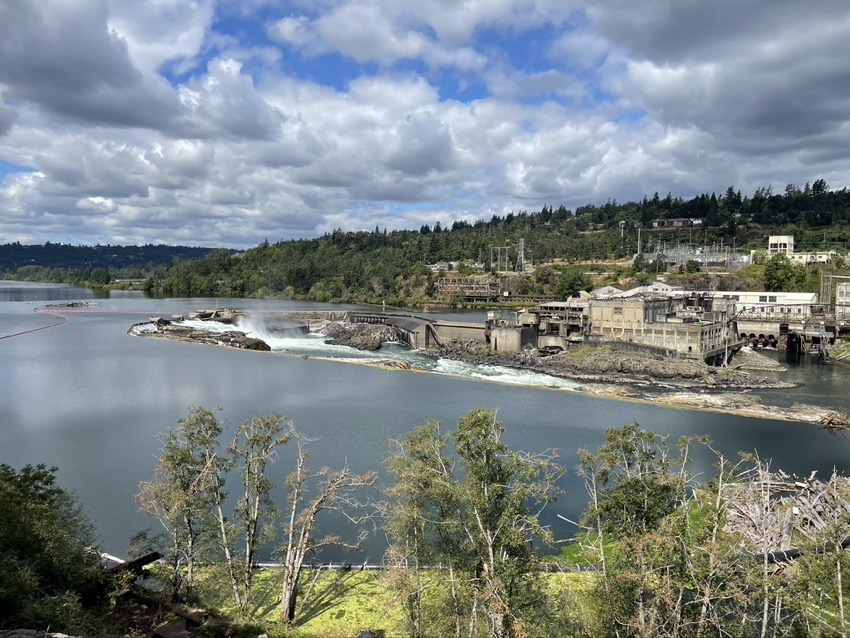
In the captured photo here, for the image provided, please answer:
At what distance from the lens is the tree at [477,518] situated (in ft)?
25.2

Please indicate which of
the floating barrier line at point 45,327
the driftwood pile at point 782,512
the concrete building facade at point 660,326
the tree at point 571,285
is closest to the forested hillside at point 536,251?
the tree at point 571,285

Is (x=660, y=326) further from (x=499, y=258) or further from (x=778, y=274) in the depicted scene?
(x=499, y=258)

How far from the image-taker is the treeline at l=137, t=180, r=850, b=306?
98625 mm

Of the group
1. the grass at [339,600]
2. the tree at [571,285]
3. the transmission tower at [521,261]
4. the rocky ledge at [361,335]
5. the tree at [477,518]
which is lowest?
the grass at [339,600]

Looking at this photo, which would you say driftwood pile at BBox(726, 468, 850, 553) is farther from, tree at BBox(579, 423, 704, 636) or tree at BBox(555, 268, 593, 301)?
tree at BBox(555, 268, 593, 301)

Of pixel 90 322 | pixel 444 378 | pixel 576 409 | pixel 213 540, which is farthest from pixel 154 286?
pixel 213 540

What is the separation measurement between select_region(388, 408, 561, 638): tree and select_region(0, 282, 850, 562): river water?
5564mm

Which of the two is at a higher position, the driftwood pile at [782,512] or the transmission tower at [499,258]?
the transmission tower at [499,258]

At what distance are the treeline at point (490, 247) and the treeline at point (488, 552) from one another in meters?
80.0

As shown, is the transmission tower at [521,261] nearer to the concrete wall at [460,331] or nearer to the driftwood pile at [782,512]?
the concrete wall at [460,331]

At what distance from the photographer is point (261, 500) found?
445 inches

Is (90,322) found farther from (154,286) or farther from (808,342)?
(808,342)

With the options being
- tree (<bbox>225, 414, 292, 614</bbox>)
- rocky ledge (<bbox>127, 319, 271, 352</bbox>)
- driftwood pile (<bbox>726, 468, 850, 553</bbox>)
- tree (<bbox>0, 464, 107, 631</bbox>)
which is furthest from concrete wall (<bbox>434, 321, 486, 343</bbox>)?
tree (<bbox>0, 464, 107, 631</bbox>)

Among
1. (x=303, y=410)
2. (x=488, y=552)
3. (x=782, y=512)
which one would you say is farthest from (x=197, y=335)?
(x=782, y=512)
